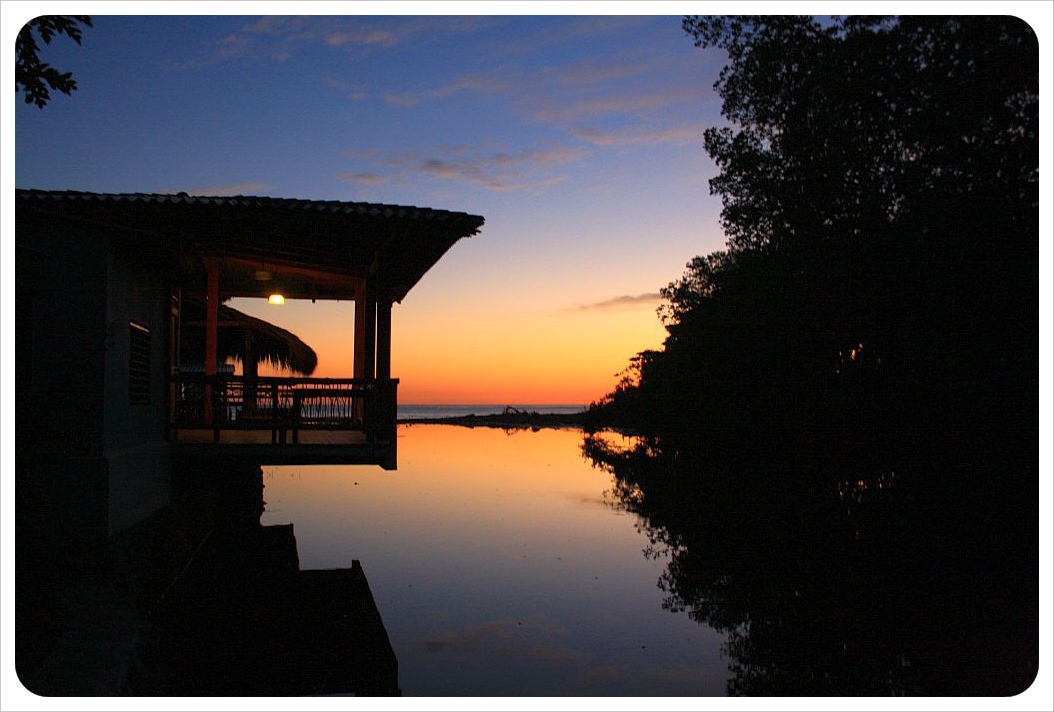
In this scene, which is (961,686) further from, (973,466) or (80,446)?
(973,466)

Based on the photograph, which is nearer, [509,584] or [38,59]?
[38,59]

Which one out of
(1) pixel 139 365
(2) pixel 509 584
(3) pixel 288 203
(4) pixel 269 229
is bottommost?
(2) pixel 509 584

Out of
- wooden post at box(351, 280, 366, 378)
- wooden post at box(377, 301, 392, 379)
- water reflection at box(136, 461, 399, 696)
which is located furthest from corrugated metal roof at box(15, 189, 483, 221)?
wooden post at box(351, 280, 366, 378)

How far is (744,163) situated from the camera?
20453mm

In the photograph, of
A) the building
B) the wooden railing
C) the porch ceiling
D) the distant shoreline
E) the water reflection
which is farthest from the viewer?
the distant shoreline

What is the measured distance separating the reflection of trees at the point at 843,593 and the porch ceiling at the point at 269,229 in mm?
5978

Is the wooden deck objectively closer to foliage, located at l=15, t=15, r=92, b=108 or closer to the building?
the building

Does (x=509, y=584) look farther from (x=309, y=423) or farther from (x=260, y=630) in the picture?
(x=260, y=630)

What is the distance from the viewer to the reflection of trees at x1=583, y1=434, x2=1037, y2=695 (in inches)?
344

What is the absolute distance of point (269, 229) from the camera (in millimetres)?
11586

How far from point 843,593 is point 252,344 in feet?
41.5

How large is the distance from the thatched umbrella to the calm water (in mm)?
3563

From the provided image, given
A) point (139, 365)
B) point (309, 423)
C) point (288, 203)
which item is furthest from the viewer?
point (309, 423)

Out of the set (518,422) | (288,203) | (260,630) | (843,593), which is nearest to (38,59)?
(288,203)
